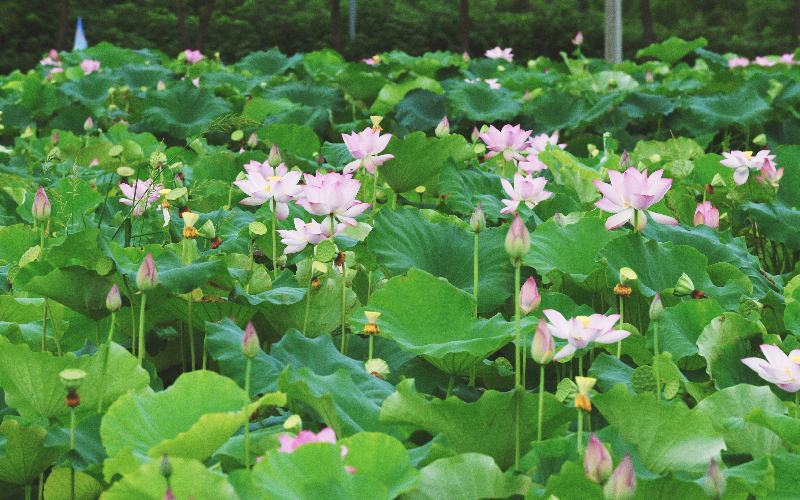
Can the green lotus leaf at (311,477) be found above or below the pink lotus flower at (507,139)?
below

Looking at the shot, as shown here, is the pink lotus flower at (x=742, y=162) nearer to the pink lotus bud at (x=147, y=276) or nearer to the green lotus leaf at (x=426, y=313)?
the green lotus leaf at (x=426, y=313)

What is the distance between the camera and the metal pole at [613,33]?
508 cm

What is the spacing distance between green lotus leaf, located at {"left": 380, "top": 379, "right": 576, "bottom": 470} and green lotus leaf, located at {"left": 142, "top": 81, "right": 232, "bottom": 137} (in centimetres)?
254

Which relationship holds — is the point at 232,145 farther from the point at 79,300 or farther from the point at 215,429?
the point at 215,429

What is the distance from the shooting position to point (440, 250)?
1.48 m

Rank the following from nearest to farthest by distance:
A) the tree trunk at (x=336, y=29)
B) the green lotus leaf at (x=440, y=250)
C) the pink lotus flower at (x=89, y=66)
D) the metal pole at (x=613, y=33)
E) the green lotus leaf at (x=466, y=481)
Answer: the green lotus leaf at (x=466, y=481) < the green lotus leaf at (x=440, y=250) < the pink lotus flower at (x=89, y=66) < the metal pole at (x=613, y=33) < the tree trunk at (x=336, y=29)

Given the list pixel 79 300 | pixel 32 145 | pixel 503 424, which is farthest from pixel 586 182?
pixel 32 145

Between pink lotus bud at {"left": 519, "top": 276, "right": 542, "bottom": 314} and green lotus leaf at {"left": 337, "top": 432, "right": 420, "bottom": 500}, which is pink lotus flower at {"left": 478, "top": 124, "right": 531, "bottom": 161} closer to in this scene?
pink lotus bud at {"left": 519, "top": 276, "right": 542, "bottom": 314}

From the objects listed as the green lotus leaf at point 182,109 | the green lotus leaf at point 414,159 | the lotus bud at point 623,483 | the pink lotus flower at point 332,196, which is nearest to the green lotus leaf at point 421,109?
the green lotus leaf at point 182,109

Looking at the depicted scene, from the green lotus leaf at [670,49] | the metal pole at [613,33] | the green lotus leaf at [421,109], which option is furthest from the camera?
the metal pole at [613,33]

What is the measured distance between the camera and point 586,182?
190 cm

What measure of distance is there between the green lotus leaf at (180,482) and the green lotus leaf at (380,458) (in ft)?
0.40

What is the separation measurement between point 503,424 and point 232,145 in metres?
2.71

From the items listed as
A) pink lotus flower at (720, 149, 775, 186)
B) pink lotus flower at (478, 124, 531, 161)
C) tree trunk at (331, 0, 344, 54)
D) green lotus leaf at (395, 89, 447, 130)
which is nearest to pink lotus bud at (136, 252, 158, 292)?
pink lotus flower at (478, 124, 531, 161)
